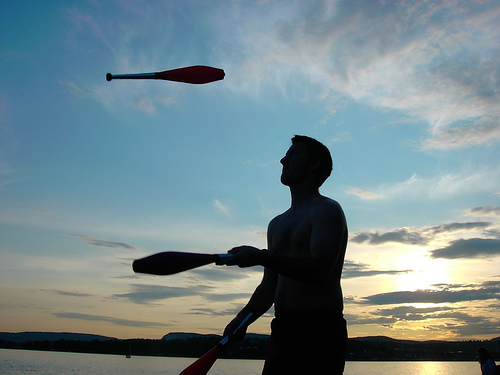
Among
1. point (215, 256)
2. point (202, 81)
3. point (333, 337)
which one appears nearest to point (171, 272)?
point (215, 256)

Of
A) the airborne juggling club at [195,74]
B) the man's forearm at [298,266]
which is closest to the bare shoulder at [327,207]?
the man's forearm at [298,266]

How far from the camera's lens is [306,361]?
4.11 m

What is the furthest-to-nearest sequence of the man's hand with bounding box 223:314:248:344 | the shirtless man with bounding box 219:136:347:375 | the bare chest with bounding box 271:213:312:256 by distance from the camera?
the man's hand with bounding box 223:314:248:344, the bare chest with bounding box 271:213:312:256, the shirtless man with bounding box 219:136:347:375

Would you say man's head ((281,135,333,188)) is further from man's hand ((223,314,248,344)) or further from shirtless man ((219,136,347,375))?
man's hand ((223,314,248,344))

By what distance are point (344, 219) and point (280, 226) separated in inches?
26.2

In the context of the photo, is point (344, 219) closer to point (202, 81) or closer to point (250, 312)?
point (250, 312)

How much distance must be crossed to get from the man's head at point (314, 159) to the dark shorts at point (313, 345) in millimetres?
1195

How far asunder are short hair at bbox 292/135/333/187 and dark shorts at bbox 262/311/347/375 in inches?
47.3

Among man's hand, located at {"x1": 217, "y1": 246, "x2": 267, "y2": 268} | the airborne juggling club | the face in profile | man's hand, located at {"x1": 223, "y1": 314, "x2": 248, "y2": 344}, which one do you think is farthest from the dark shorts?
the airborne juggling club

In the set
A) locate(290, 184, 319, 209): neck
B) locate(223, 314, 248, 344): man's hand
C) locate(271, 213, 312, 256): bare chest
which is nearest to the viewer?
locate(271, 213, 312, 256): bare chest

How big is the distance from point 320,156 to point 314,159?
0.06 meters

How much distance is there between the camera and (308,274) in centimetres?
374

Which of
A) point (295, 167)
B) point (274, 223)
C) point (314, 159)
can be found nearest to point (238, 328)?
point (274, 223)

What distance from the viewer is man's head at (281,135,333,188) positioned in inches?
183
